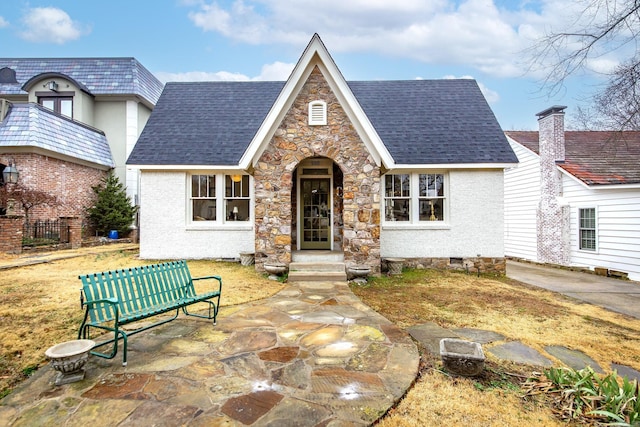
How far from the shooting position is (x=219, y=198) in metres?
11.1

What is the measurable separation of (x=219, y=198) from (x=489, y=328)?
29.6 feet

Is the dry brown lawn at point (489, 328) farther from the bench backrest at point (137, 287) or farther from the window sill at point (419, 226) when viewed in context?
the bench backrest at point (137, 287)

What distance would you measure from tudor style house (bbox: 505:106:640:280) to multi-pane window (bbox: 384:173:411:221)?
19.4 ft

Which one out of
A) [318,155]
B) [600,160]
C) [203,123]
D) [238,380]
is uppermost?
[203,123]

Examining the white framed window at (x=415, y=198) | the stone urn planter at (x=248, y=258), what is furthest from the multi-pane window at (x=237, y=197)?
the white framed window at (x=415, y=198)

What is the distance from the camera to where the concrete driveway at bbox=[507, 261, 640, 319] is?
7004mm

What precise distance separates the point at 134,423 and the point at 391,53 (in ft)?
81.0

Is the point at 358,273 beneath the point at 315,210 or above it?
beneath

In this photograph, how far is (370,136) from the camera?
829 cm

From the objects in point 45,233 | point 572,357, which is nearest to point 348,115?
point 572,357

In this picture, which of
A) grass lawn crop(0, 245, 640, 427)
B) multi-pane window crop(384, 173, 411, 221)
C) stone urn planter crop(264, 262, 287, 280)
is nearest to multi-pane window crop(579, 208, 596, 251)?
grass lawn crop(0, 245, 640, 427)

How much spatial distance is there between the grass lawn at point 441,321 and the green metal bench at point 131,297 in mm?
804

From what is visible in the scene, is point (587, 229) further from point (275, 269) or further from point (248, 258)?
point (248, 258)

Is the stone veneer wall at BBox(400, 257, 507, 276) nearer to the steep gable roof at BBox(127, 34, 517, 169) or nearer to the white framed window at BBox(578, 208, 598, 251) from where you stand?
the steep gable roof at BBox(127, 34, 517, 169)
